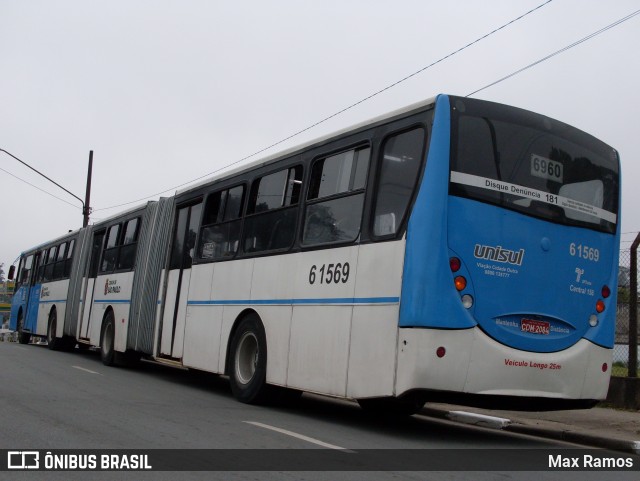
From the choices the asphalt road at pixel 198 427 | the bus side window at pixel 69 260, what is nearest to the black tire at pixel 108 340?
the asphalt road at pixel 198 427

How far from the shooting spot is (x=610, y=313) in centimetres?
861

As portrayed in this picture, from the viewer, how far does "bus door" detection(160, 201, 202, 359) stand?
12875 mm

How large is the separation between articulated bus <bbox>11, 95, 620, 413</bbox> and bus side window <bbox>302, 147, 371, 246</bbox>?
23mm

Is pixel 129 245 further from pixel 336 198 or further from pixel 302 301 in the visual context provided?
pixel 336 198

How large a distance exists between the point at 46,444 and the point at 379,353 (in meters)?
3.30

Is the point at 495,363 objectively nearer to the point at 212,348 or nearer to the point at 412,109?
the point at 412,109

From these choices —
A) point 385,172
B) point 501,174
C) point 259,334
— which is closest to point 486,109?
point 501,174

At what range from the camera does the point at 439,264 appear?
24.2ft

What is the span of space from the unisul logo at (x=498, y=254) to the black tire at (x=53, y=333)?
56.7ft

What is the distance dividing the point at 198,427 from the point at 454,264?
10.4ft

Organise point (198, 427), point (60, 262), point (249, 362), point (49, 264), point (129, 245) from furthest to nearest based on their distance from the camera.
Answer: point (49, 264)
point (60, 262)
point (129, 245)
point (249, 362)
point (198, 427)

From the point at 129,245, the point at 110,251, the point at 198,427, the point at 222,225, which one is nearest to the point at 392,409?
the point at 198,427

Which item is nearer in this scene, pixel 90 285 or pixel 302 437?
pixel 302 437

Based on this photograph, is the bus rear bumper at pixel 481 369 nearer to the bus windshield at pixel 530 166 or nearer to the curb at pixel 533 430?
the curb at pixel 533 430
